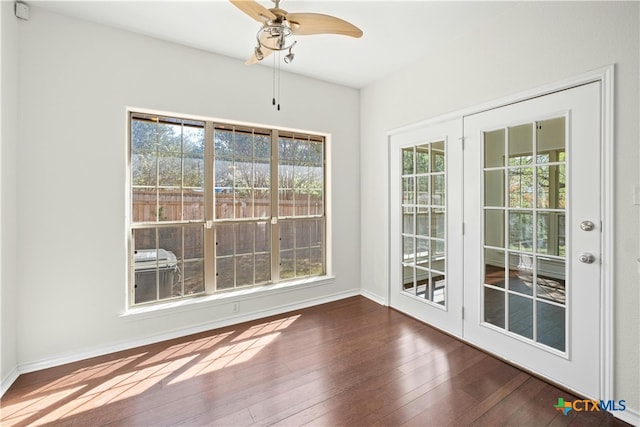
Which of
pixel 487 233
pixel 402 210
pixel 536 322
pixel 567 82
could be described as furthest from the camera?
pixel 402 210

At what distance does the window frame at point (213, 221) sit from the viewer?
269 centimetres

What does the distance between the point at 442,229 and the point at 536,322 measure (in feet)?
3.58

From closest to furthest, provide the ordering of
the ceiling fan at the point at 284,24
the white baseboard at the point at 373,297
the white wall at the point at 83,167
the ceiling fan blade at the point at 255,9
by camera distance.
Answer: the ceiling fan blade at the point at 255,9, the ceiling fan at the point at 284,24, the white wall at the point at 83,167, the white baseboard at the point at 373,297

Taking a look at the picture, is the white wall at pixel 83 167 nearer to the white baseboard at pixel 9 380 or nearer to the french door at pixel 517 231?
the white baseboard at pixel 9 380

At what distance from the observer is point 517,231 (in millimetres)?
2316

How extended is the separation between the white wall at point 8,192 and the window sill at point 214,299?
27.8 inches

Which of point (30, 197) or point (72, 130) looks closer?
point (30, 197)

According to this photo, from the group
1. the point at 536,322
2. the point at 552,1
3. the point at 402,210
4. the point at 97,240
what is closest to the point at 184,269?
the point at 97,240

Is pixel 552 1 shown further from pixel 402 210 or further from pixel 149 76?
pixel 149 76

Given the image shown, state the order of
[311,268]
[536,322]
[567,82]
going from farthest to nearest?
1. [311,268]
2. [536,322]
3. [567,82]

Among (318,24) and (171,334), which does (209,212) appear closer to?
(171,334)

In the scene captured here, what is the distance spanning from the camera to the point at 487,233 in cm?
253

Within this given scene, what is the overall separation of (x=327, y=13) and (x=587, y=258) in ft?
8.68

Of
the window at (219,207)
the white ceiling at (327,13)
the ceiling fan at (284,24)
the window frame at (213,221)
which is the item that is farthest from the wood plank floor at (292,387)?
the white ceiling at (327,13)
